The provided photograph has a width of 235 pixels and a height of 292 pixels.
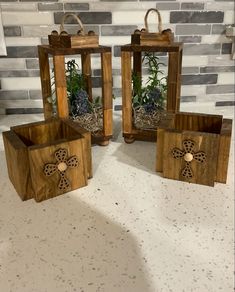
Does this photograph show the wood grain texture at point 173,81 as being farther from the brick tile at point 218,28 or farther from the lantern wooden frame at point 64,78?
the brick tile at point 218,28

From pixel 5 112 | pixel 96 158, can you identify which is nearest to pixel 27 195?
pixel 96 158

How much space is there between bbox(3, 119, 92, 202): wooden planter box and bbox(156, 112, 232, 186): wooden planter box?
0.20 meters

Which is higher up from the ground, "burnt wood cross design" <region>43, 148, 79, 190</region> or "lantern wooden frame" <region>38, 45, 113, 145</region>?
"lantern wooden frame" <region>38, 45, 113, 145</region>

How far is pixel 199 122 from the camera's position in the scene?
91 centimetres

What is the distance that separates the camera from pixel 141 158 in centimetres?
99

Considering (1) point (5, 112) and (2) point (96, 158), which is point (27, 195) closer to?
(2) point (96, 158)

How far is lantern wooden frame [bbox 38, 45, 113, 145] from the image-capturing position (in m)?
0.93

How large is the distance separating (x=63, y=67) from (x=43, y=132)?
0.20m

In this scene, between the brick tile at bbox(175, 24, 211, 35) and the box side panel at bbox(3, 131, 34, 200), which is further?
the brick tile at bbox(175, 24, 211, 35)

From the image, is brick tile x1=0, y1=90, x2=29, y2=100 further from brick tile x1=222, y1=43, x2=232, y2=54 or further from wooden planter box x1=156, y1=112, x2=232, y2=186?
brick tile x1=222, y1=43, x2=232, y2=54

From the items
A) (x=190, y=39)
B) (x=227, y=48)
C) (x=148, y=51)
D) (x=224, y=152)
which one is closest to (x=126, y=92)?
(x=148, y=51)

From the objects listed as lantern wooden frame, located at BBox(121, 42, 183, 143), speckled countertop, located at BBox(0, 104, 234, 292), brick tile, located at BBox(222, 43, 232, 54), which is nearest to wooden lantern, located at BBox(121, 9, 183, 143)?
lantern wooden frame, located at BBox(121, 42, 183, 143)

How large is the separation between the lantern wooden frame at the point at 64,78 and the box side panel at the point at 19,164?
213mm

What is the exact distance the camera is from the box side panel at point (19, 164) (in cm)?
73
